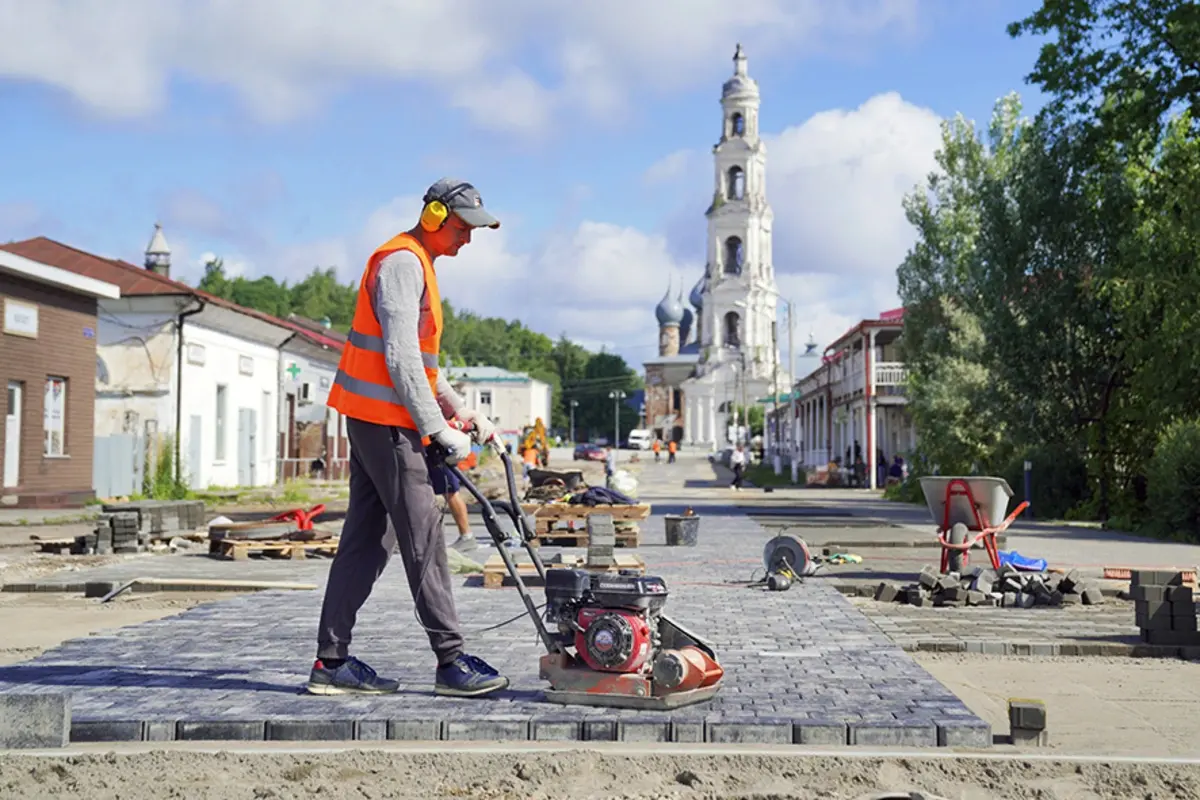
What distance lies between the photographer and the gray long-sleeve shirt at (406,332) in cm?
625

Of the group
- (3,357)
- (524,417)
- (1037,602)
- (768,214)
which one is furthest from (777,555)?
(524,417)

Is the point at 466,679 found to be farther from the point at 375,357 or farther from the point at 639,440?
the point at 639,440

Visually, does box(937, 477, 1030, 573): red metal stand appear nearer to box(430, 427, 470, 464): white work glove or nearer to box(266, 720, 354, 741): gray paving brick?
A: box(430, 427, 470, 464): white work glove

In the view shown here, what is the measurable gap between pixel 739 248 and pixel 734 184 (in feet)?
20.0

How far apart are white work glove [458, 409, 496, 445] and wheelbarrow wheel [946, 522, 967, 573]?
7.84 m

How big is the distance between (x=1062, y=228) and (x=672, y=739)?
81.7 feet

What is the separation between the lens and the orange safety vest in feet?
20.9

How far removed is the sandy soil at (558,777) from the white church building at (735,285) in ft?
331

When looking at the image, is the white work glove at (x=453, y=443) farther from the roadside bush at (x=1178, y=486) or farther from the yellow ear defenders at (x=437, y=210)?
the roadside bush at (x=1178, y=486)

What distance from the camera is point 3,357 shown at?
27938mm

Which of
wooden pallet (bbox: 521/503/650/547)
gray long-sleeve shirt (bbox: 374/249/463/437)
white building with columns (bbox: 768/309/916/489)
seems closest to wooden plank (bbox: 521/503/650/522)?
wooden pallet (bbox: 521/503/650/547)

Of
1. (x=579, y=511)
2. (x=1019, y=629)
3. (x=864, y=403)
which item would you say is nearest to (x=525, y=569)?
(x=1019, y=629)

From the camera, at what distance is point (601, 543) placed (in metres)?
13.9

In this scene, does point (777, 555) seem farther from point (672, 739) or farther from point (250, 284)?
point (250, 284)
